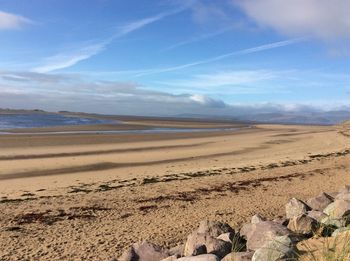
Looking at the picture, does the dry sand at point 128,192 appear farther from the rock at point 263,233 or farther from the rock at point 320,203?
the rock at point 263,233

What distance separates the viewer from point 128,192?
16969 millimetres

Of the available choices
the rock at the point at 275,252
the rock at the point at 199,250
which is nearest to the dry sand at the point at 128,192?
the rock at the point at 199,250

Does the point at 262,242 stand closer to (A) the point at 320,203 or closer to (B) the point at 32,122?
(A) the point at 320,203

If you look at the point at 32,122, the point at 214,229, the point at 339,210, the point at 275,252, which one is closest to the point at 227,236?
the point at 214,229

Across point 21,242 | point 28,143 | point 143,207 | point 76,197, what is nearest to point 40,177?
point 76,197

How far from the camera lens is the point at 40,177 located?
2103cm

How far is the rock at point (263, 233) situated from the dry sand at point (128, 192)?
9.67 feet

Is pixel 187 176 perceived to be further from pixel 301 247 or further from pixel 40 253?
pixel 301 247

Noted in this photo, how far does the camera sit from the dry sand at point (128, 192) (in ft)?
36.0

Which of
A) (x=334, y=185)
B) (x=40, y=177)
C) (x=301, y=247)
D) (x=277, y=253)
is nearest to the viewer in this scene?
(x=277, y=253)

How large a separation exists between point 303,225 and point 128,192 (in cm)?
949

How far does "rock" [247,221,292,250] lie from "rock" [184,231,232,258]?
0.44 meters

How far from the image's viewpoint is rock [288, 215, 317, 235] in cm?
838

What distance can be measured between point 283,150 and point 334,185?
17.7 meters
